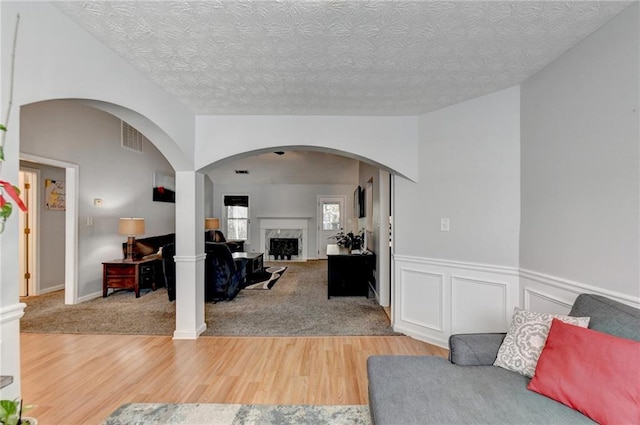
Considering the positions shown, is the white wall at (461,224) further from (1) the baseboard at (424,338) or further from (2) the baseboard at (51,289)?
(2) the baseboard at (51,289)

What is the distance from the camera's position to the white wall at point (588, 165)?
151 cm

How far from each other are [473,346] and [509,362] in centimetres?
18

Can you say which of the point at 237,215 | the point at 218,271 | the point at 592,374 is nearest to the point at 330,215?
the point at 237,215

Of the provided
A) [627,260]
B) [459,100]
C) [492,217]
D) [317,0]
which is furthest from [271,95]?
[627,260]

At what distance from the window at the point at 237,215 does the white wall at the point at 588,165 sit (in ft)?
24.6

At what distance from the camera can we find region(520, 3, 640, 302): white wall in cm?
151

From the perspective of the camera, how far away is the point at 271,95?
2.52 m

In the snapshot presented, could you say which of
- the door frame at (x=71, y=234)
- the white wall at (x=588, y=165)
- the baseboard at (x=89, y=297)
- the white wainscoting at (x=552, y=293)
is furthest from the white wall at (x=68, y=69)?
the baseboard at (x=89, y=297)

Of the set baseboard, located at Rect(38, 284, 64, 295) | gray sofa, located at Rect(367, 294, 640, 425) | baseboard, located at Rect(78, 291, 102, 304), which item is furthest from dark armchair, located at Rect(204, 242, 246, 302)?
gray sofa, located at Rect(367, 294, 640, 425)

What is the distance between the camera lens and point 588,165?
5.71 ft

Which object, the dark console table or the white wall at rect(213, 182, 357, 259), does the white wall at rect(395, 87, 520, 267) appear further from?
the white wall at rect(213, 182, 357, 259)

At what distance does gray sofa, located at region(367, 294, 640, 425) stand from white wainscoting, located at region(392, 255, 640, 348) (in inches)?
22.6

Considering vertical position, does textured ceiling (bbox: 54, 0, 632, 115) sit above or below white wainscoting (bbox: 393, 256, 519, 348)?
above

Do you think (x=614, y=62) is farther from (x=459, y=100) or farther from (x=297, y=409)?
(x=297, y=409)
